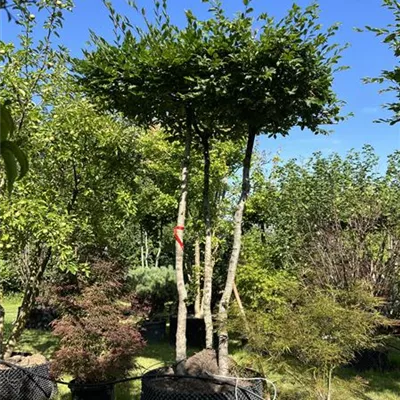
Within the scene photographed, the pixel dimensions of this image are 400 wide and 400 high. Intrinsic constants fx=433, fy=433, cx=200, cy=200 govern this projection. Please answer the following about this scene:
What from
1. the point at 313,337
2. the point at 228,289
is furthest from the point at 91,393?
the point at 313,337

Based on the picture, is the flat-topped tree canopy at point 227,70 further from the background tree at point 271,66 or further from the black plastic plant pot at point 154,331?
the black plastic plant pot at point 154,331

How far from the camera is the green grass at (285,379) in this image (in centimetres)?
351

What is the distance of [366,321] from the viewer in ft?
11.2

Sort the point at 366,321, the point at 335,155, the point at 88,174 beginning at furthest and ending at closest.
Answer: the point at 335,155 → the point at 88,174 → the point at 366,321

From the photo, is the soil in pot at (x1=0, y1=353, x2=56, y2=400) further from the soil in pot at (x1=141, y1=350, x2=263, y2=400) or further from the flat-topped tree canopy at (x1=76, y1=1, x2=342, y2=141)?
the flat-topped tree canopy at (x1=76, y1=1, x2=342, y2=141)

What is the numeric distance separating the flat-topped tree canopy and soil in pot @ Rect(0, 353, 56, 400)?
258cm

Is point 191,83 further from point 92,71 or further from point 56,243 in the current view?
point 56,243

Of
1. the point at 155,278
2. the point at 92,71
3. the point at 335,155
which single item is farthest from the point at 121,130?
the point at 335,155

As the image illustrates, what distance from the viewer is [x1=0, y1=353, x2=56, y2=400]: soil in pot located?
153 inches

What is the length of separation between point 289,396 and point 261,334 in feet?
2.08

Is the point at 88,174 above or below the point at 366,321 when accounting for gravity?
above

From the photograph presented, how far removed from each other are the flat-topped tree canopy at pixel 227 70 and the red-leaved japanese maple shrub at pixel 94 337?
6.28ft

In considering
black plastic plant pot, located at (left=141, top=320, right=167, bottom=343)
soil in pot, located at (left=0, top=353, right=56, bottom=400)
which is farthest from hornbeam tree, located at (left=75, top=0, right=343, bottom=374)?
black plastic plant pot, located at (left=141, top=320, right=167, bottom=343)

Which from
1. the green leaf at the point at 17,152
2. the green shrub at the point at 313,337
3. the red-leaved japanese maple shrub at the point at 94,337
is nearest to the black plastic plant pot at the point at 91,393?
the red-leaved japanese maple shrub at the point at 94,337
